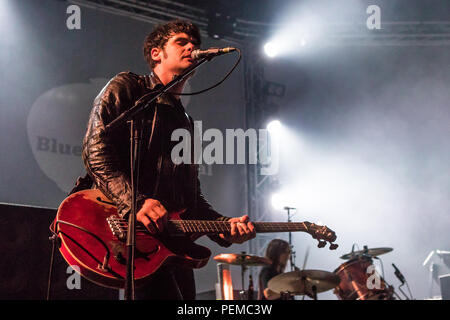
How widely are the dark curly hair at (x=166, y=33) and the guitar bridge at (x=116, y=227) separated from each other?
113cm

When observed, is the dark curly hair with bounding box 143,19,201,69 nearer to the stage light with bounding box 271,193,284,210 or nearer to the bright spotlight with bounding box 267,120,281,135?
the stage light with bounding box 271,193,284,210

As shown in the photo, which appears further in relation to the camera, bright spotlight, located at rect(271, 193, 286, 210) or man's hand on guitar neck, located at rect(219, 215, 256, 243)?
bright spotlight, located at rect(271, 193, 286, 210)

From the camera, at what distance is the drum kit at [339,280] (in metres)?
6.25

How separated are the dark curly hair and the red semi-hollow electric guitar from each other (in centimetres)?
105

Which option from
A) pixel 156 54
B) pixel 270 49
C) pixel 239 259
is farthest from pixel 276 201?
pixel 156 54

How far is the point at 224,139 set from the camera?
31.3 ft

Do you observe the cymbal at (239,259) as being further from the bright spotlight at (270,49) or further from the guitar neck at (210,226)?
the bright spotlight at (270,49)

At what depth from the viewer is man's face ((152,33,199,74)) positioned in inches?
112

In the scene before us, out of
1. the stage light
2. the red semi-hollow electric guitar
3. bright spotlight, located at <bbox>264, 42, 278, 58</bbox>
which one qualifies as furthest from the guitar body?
bright spotlight, located at <bbox>264, 42, 278, 58</bbox>

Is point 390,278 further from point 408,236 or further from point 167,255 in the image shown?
point 167,255

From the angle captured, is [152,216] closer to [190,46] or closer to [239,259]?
[190,46]

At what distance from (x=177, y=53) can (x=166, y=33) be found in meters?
0.22
